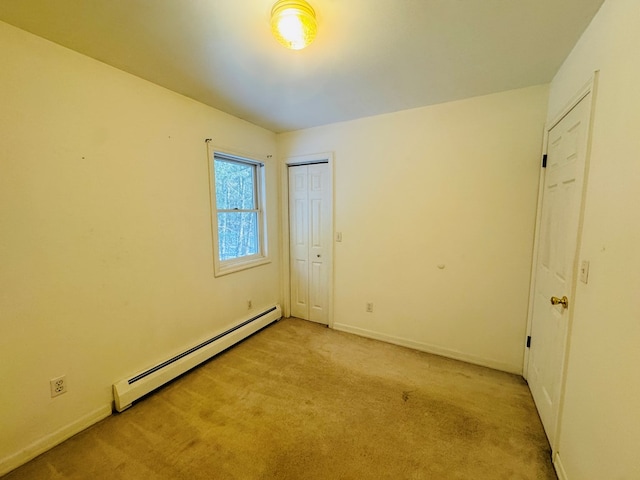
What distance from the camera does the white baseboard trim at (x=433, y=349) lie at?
2296mm

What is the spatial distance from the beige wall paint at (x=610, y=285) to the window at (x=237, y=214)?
108 inches

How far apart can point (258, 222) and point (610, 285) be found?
3.04 m

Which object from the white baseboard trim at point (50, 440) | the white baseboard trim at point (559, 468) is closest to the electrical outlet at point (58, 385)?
the white baseboard trim at point (50, 440)

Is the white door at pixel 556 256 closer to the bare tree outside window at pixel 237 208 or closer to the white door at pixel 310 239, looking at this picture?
the white door at pixel 310 239

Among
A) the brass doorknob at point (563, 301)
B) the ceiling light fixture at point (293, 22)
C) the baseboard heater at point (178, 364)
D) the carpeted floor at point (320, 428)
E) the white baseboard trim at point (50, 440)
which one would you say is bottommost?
the carpeted floor at point (320, 428)

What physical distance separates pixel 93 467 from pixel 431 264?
2862mm

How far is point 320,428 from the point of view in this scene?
66.4 inches

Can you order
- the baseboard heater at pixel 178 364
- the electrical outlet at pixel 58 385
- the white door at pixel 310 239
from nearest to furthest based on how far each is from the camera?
the electrical outlet at pixel 58 385 < the baseboard heater at pixel 178 364 < the white door at pixel 310 239

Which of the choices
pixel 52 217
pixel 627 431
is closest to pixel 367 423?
pixel 627 431

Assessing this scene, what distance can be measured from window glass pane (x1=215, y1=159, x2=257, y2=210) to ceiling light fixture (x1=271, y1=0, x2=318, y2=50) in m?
1.66

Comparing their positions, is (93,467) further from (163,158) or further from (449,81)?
(449,81)

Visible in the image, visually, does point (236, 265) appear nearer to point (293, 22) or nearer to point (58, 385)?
point (58, 385)

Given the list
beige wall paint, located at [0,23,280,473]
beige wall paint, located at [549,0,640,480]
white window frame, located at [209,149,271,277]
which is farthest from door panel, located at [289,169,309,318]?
beige wall paint, located at [549,0,640,480]

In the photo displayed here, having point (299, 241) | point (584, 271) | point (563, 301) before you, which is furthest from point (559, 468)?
point (299, 241)
